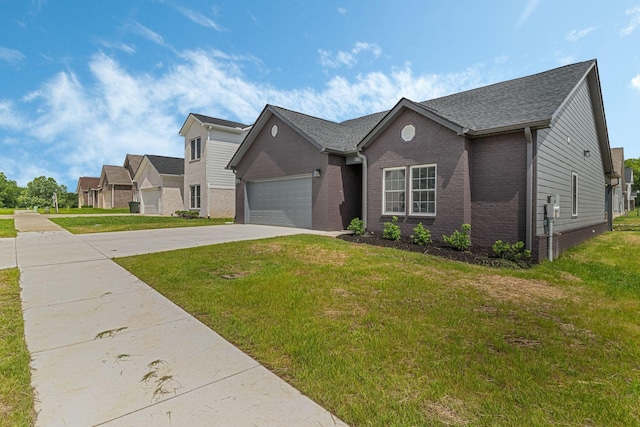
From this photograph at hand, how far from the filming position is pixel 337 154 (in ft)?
41.1

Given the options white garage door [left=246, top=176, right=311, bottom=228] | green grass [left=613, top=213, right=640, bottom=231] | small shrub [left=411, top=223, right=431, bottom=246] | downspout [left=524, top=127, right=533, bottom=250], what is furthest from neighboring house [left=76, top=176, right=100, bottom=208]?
green grass [left=613, top=213, right=640, bottom=231]

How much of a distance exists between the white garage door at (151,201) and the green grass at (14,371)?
24.4 metres

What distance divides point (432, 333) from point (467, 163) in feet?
22.2

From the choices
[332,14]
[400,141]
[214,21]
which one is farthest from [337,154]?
[214,21]

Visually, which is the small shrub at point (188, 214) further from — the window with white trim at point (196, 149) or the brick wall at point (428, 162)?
the brick wall at point (428, 162)

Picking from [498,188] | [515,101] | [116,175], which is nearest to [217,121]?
[515,101]

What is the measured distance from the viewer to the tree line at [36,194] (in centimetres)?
5252

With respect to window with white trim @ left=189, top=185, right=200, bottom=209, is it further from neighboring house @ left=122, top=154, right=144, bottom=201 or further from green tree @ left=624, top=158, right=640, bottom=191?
green tree @ left=624, top=158, right=640, bottom=191

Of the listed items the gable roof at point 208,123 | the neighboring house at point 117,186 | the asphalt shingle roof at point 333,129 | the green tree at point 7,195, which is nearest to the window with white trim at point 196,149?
the gable roof at point 208,123

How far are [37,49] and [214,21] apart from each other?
8.95 m

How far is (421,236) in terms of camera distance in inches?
358

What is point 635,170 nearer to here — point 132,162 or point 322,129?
point 322,129

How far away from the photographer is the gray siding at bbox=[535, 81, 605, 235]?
8.16 m

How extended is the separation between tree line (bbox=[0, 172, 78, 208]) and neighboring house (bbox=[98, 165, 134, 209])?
71.4ft
